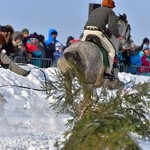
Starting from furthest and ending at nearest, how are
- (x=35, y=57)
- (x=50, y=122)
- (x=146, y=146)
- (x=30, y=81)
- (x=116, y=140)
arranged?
(x=35, y=57)
(x=30, y=81)
(x=50, y=122)
(x=146, y=146)
(x=116, y=140)

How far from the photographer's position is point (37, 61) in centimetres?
1738

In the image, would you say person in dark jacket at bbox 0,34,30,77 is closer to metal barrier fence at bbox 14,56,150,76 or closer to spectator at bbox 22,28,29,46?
metal barrier fence at bbox 14,56,150,76

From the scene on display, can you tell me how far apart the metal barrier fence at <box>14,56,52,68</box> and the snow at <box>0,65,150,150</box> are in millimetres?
766

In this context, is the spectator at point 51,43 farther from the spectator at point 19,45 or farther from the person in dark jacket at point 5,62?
the person in dark jacket at point 5,62

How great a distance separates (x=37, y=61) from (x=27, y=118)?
576 cm

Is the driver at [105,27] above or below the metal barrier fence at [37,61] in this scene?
above

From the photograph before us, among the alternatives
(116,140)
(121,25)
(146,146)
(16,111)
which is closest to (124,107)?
(116,140)

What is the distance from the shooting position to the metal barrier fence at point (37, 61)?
16.7 meters

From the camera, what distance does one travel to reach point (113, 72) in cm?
1311

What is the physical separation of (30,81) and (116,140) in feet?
33.8

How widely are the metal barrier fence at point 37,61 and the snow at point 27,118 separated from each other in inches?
30.1

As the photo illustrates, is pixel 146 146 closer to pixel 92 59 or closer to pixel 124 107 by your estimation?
pixel 124 107

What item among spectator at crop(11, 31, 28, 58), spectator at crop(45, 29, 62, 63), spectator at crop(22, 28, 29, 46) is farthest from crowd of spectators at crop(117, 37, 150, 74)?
spectator at crop(11, 31, 28, 58)

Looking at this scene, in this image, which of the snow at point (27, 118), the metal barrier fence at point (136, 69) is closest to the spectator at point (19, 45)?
the snow at point (27, 118)
